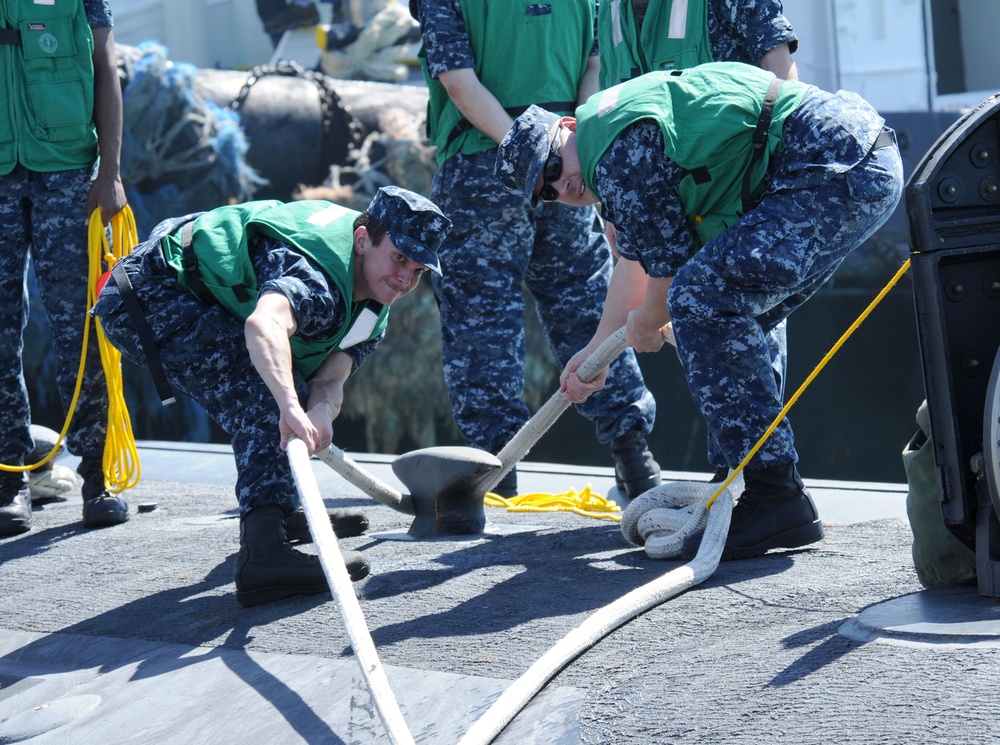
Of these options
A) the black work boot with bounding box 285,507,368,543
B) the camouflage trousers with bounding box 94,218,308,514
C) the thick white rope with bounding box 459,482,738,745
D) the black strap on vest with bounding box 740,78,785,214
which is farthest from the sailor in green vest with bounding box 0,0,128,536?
the black strap on vest with bounding box 740,78,785,214

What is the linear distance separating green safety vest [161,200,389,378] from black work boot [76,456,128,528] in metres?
1.18

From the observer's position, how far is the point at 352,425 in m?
11.0

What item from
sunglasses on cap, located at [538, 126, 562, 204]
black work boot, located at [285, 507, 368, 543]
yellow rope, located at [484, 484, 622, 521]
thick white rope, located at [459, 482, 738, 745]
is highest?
sunglasses on cap, located at [538, 126, 562, 204]

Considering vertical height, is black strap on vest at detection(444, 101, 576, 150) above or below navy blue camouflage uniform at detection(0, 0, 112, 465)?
above

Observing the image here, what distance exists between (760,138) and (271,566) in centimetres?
157

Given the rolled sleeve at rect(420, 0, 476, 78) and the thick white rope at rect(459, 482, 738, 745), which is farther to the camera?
the rolled sleeve at rect(420, 0, 476, 78)

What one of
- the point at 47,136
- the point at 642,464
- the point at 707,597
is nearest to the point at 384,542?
the point at 642,464

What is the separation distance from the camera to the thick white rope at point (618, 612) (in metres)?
2.15

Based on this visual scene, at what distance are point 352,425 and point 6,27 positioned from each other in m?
7.12

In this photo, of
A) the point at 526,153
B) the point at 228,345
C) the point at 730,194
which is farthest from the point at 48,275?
the point at 730,194

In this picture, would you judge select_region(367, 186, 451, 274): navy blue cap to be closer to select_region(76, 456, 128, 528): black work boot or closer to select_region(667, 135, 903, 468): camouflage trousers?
select_region(667, 135, 903, 468): camouflage trousers

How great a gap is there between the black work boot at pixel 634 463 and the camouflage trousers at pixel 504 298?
0.04 m

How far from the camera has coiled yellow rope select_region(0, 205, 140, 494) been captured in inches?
162

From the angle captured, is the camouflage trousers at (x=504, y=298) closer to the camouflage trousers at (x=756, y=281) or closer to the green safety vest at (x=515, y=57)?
the green safety vest at (x=515, y=57)
